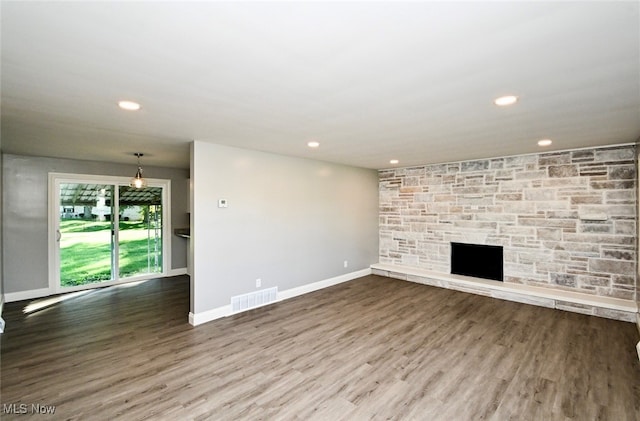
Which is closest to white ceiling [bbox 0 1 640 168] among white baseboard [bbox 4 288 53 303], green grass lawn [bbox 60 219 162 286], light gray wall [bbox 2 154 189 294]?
light gray wall [bbox 2 154 189 294]

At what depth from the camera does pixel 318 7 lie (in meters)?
1.25

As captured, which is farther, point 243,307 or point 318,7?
point 243,307

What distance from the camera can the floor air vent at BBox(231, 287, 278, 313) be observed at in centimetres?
420

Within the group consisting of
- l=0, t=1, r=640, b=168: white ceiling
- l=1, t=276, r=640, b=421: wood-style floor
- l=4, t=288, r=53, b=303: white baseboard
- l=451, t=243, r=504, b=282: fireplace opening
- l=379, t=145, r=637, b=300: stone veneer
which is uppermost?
l=0, t=1, r=640, b=168: white ceiling

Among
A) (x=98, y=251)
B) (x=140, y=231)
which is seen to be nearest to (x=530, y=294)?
(x=140, y=231)

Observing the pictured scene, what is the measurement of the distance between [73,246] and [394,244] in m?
6.47

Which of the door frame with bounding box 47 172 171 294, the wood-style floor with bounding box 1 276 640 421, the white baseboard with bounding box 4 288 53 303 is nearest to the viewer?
the wood-style floor with bounding box 1 276 640 421

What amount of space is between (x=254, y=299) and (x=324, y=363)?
1899 mm

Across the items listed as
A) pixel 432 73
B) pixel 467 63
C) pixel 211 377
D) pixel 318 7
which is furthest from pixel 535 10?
pixel 211 377

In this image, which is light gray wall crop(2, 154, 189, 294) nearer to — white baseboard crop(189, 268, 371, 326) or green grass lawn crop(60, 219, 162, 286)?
green grass lawn crop(60, 219, 162, 286)

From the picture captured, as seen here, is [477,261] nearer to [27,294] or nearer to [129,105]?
[129,105]

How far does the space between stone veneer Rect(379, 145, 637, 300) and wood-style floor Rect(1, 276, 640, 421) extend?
78 cm

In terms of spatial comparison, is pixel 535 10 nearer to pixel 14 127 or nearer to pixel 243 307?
pixel 243 307

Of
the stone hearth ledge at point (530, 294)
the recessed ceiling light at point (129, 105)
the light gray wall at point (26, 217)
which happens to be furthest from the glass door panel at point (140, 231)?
the stone hearth ledge at point (530, 294)
